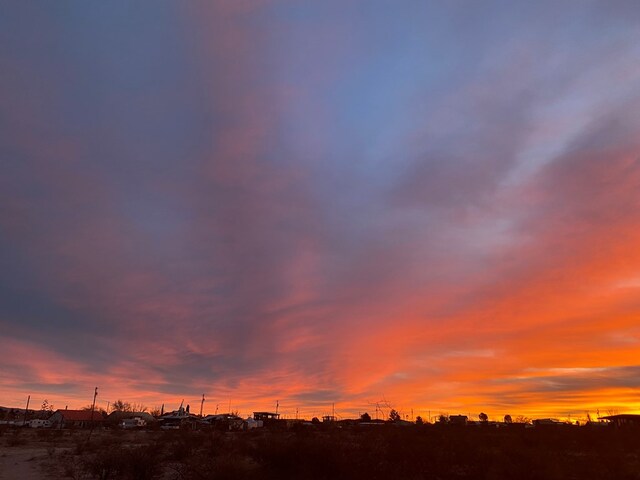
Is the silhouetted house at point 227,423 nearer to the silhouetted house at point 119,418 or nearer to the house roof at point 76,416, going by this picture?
the silhouetted house at point 119,418

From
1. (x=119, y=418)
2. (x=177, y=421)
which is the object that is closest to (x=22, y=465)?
(x=177, y=421)

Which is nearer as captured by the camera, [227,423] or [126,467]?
[126,467]

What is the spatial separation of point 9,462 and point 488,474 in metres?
39.9

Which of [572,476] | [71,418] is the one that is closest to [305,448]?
[572,476]

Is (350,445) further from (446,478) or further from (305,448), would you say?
(446,478)

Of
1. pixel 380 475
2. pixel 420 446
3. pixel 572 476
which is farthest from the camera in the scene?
pixel 420 446

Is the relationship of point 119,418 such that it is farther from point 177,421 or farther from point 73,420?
point 177,421

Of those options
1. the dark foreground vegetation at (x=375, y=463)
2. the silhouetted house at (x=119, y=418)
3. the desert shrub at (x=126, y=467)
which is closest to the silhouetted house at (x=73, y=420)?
the silhouetted house at (x=119, y=418)

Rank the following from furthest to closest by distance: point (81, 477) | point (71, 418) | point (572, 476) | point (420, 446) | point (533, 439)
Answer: point (71, 418) < point (533, 439) < point (81, 477) < point (420, 446) < point (572, 476)

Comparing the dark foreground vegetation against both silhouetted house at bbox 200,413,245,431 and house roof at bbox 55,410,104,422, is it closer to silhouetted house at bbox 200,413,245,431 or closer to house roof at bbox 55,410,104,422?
silhouetted house at bbox 200,413,245,431

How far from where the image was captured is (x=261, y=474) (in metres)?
23.6

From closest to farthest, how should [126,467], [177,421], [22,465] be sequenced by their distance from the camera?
1. [126,467]
2. [22,465]
3. [177,421]

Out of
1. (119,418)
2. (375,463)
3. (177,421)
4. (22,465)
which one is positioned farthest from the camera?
(119,418)

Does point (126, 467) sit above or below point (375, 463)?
below
